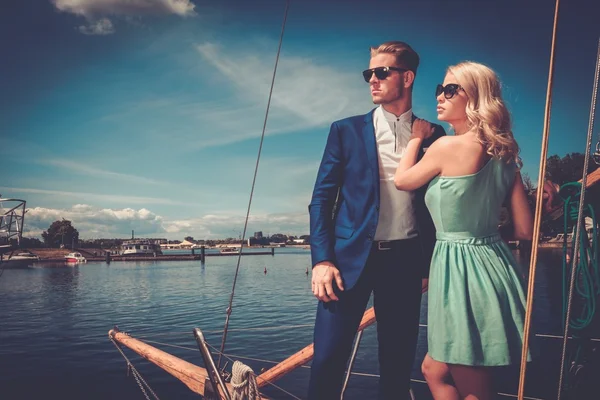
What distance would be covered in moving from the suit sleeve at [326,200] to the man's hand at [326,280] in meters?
0.04

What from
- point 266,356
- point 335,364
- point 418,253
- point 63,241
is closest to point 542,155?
point 418,253

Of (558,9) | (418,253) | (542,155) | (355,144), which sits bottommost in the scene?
(418,253)

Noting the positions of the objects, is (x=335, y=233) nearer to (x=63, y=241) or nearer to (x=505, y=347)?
(x=505, y=347)

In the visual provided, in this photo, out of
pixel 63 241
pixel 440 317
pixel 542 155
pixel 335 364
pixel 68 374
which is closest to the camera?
pixel 542 155

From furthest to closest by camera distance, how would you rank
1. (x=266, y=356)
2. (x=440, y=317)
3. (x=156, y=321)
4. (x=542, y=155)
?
(x=156, y=321) < (x=266, y=356) < (x=440, y=317) < (x=542, y=155)

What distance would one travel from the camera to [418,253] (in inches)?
82.5

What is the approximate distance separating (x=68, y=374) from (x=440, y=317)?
18.0 metres

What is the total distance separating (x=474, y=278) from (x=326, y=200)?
798mm

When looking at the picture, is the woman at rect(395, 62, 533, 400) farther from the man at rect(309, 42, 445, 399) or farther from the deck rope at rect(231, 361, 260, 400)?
the deck rope at rect(231, 361, 260, 400)

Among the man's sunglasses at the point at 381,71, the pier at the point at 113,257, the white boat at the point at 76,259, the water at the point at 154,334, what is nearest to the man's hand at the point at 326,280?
the water at the point at 154,334

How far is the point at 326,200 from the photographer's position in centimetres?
204

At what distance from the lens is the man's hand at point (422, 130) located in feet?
6.22

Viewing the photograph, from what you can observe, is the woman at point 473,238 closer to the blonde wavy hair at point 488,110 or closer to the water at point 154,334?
the blonde wavy hair at point 488,110

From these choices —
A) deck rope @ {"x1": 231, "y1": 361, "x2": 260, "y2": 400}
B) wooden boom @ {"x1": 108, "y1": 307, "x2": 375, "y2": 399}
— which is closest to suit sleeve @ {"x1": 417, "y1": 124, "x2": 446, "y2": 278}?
wooden boom @ {"x1": 108, "y1": 307, "x2": 375, "y2": 399}
